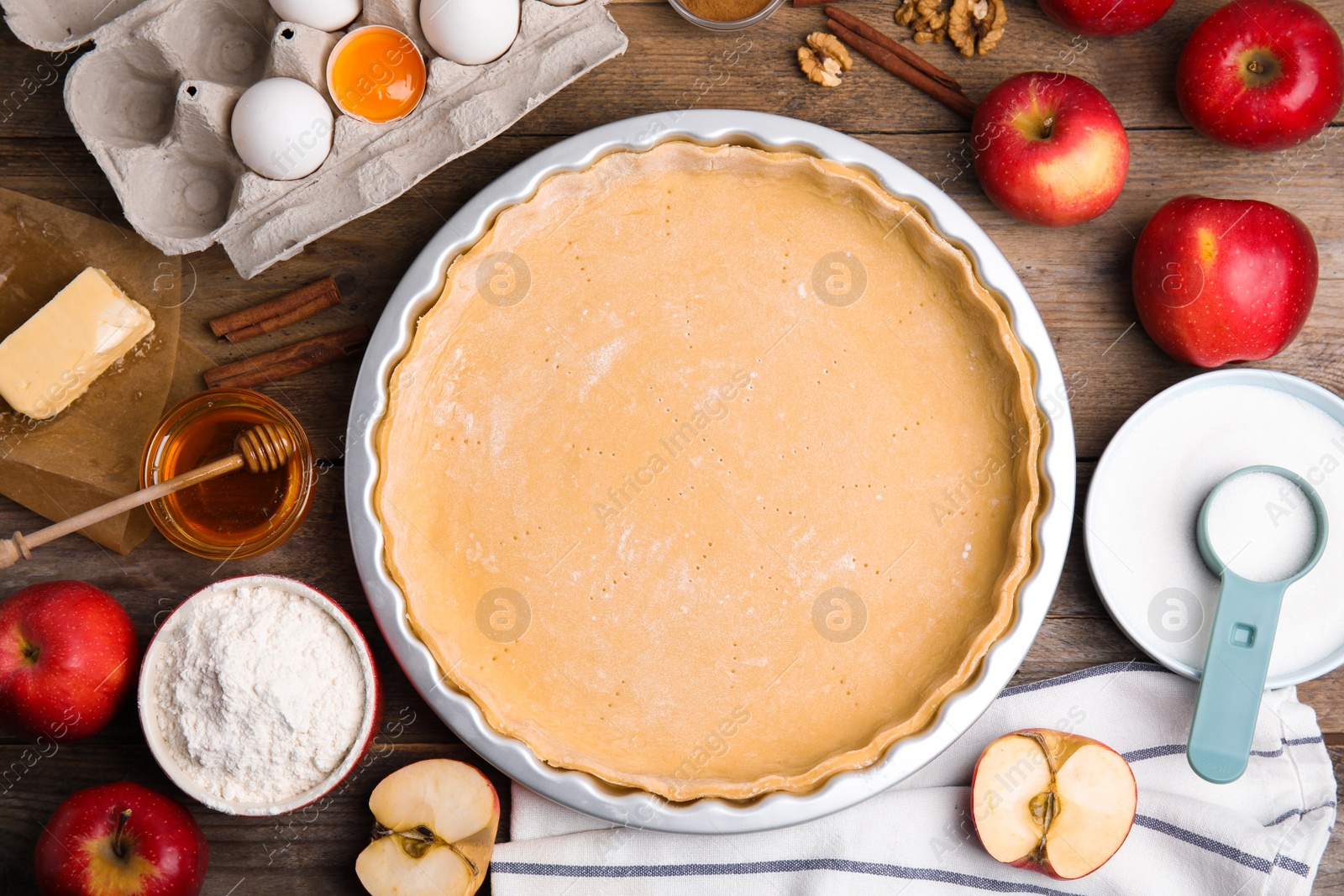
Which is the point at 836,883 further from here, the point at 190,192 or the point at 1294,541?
the point at 190,192

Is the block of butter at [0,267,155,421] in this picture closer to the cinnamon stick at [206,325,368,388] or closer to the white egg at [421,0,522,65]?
the cinnamon stick at [206,325,368,388]

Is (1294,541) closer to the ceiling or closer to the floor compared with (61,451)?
closer to the floor

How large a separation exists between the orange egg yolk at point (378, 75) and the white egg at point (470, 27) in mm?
46

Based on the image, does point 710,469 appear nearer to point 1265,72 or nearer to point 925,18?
point 925,18

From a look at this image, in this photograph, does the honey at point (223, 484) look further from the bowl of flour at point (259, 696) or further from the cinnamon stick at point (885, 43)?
the cinnamon stick at point (885, 43)

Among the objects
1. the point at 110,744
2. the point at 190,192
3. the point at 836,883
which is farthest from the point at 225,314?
the point at 836,883

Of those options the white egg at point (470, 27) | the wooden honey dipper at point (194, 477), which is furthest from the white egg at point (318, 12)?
the wooden honey dipper at point (194, 477)

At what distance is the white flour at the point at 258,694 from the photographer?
121cm

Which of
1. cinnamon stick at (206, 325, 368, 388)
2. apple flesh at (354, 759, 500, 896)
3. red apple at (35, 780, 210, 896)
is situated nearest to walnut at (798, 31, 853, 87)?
cinnamon stick at (206, 325, 368, 388)

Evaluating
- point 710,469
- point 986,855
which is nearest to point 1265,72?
point 710,469

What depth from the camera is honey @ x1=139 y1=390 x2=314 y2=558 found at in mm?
1325

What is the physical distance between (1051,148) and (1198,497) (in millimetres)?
602

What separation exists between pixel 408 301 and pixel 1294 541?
4.64 feet

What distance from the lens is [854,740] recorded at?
127cm
